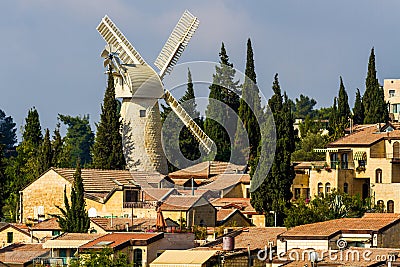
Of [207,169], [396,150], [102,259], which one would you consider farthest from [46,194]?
[102,259]

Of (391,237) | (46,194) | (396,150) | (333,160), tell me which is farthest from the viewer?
(333,160)

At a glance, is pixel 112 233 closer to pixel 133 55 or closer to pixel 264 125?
pixel 264 125

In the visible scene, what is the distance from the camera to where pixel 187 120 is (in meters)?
83.4

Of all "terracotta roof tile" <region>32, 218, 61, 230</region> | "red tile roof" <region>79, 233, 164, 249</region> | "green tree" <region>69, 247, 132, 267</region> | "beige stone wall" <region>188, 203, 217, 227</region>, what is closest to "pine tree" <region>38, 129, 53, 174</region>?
"terracotta roof tile" <region>32, 218, 61, 230</region>

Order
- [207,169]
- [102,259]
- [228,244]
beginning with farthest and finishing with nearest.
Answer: [207,169] < [102,259] < [228,244]

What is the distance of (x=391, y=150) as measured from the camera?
74500 millimetres

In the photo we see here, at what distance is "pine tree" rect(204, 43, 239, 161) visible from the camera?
8606cm

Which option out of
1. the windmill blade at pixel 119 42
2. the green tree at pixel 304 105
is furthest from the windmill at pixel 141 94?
the green tree at pixel 304 105

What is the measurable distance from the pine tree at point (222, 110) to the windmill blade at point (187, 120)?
72.0 inches

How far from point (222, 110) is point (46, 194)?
16.7 metres

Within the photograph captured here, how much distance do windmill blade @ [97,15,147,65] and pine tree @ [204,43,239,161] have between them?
23.7 ft

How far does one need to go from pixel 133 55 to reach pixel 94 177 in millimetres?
9883

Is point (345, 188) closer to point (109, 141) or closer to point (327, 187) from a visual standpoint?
point (327, 187)

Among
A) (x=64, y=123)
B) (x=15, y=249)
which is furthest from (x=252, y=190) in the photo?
(x=64, y=123)
